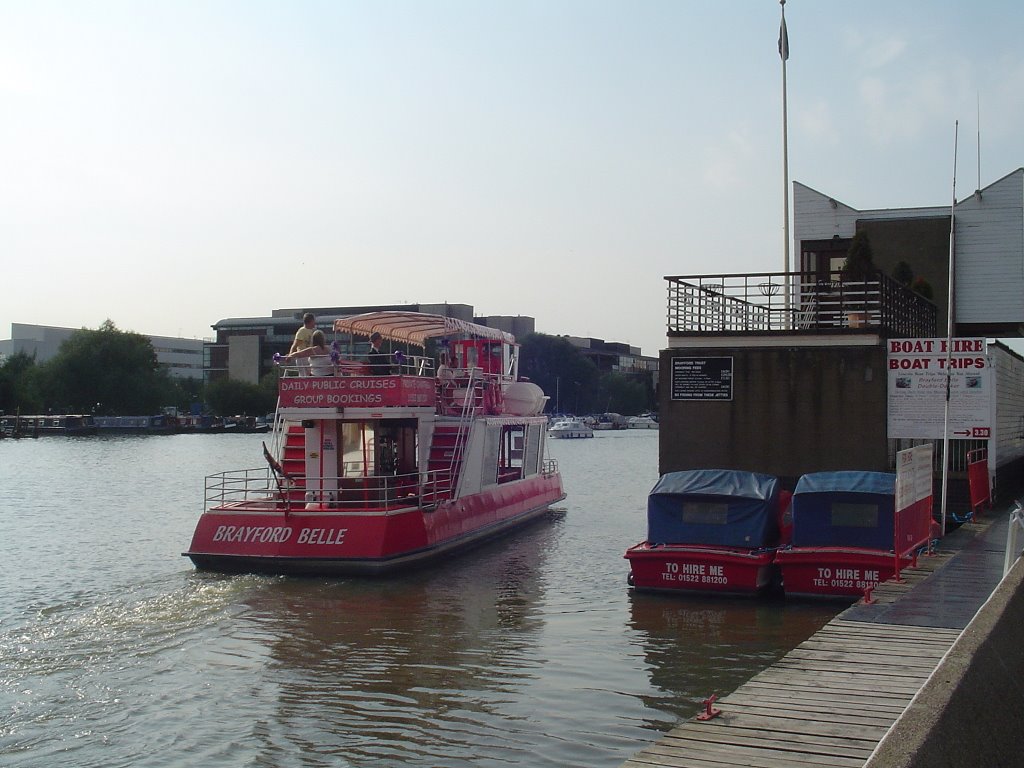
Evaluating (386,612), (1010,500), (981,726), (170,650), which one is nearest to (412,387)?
(386,612)

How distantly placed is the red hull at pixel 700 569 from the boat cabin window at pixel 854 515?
5.08 feet

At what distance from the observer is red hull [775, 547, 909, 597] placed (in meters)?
18.3

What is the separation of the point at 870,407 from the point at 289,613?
13167 millimetres

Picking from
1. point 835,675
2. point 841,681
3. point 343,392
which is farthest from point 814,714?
point 343,392

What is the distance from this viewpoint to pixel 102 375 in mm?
129625

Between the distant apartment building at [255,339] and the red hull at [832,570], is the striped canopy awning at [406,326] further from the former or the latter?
the distant apartment building at [255,339]

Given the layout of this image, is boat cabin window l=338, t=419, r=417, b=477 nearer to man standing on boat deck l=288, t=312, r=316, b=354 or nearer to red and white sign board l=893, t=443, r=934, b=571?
man standing on boat deck l=288, t=312, r=316, b=354

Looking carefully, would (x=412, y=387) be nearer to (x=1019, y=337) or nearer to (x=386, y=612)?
(x=386, y=612)

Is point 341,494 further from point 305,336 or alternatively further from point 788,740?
point 788,740

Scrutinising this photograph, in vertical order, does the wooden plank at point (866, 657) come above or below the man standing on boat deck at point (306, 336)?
below

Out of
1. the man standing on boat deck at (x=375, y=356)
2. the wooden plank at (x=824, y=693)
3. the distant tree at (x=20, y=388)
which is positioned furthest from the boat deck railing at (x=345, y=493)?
the distant tree at (x=20, y=388)

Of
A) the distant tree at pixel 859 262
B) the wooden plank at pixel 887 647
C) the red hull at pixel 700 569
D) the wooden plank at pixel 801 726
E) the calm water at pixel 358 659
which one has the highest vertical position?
the distant tree at pixel 859 262

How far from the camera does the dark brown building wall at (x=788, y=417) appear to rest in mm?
24031

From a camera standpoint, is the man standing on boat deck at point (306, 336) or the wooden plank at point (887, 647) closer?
the wooden plank at point (887, 647)
